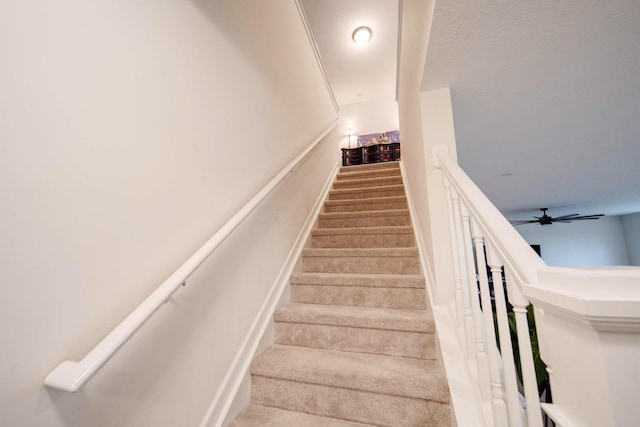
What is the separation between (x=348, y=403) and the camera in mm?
1120

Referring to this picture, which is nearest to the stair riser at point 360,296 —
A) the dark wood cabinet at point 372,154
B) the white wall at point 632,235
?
the dark wood cabinet at point 372,154

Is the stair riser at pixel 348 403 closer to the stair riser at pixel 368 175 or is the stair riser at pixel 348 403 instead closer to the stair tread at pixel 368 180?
the stair tread at pixel 368 180

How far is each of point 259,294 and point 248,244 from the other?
0.30m

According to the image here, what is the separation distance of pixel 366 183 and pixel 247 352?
266 centimetres

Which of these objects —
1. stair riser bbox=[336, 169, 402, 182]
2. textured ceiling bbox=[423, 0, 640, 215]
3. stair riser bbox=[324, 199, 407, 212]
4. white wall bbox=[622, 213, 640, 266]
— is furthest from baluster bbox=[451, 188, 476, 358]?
white wall bbox=[622, 213, 640, 266]

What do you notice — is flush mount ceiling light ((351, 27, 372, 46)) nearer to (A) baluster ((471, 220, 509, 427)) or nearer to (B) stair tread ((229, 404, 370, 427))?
(A) baluster ((471, 220, 509, 427))

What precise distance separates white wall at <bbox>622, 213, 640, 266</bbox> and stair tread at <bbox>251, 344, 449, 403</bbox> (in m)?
8.59

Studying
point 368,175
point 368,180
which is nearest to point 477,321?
point 368,180

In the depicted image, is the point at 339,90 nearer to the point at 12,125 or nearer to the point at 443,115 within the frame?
the point at 443,115

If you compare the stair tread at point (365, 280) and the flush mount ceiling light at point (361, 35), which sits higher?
the flush mount ceiling light at point (361, 35)

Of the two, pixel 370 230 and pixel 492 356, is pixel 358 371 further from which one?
pixel 370 230

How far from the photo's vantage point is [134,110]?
81cm

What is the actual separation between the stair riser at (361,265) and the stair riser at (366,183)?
166 cm

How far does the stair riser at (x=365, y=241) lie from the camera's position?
212 cm
